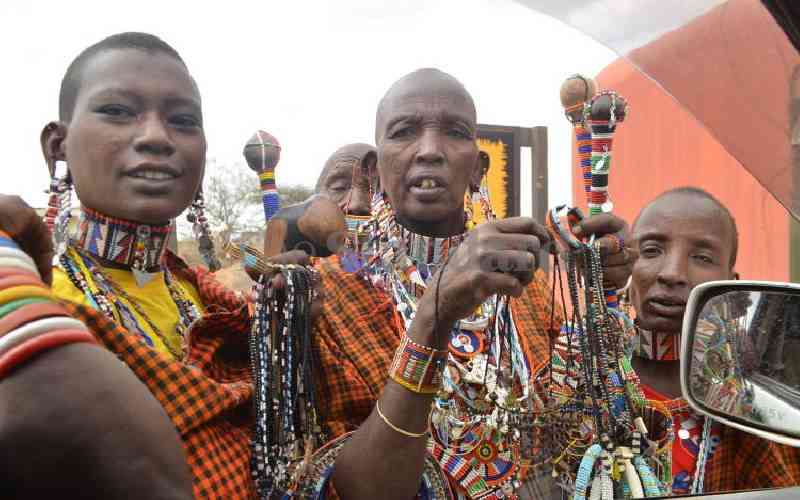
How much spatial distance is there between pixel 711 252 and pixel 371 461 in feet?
4.94

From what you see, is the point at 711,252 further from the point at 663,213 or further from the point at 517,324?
the point at 517,324

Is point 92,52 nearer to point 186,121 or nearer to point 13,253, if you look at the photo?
point 186,121

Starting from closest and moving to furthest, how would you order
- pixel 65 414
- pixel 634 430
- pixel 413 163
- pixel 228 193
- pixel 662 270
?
1. pixel 65 414
2. pixel 634 430
3. pixel 413 163
4. pixel 662 270
5. pixel 228 193

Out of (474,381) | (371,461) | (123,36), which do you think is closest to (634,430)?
(474,381)

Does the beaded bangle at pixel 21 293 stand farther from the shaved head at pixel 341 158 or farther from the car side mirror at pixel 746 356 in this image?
the shaved head at pixel 341 158

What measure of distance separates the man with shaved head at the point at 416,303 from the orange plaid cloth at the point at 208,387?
21cm

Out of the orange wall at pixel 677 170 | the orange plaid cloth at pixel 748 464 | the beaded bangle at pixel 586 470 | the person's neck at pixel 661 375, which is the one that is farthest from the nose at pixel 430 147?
the orange wall at pixel 677 170

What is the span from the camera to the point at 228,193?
8.29 ft

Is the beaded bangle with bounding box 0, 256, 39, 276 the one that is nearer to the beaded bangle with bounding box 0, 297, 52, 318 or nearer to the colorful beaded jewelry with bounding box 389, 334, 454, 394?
the beaded bangle with bounding box 0, 297, 52, 318

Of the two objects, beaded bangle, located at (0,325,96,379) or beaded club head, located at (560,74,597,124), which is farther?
beaded club head, located at (560,74,597,124)

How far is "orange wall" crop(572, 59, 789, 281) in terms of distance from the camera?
443cm

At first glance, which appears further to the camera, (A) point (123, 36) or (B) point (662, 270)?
(B) point (662, 270)

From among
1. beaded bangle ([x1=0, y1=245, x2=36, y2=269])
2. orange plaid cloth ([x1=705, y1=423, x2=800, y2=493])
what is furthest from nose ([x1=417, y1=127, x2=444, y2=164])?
beaded bangle ([x1=0, y1=245, x2=36, y2=269])

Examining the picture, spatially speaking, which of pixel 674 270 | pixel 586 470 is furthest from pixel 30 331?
pixel 674 270
